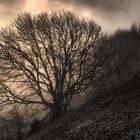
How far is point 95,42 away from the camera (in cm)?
5962

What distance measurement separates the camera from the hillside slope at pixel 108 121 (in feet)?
77.0

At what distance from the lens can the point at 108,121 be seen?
90.3 ft

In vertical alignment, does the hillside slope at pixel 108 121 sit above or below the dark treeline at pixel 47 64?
below

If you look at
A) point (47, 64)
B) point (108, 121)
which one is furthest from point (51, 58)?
point (108, 121)

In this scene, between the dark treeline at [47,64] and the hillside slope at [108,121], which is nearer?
the hillside slope at [108,121]

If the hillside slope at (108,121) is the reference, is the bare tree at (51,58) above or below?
above

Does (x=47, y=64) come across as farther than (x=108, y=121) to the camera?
Yes

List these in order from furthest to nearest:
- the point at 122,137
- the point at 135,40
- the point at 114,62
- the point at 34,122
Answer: the point at 135,40 < the point at 114,62 < the point at 34,122 < the point at 122,137

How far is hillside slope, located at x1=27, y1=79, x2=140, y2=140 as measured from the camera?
2347 cm

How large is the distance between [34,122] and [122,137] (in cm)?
3009

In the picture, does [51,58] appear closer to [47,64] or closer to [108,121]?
[47,64]

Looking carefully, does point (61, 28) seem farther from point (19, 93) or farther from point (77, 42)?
point (19, 93)

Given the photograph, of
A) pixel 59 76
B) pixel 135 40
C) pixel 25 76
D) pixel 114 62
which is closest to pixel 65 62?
pixel 59 76

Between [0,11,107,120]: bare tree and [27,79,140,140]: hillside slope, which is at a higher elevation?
[0,11,107,120]: bare tree
